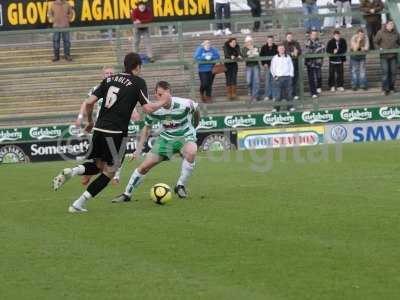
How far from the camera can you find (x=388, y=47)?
107 ft

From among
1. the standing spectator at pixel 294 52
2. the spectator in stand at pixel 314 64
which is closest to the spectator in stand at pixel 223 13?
the standing spectator at pixel 294 52

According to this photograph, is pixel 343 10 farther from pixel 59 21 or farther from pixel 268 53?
pixel 59 21

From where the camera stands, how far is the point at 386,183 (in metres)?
17.2

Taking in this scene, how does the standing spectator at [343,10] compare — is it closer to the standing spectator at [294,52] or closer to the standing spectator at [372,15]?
the standing spectator at [372,15]

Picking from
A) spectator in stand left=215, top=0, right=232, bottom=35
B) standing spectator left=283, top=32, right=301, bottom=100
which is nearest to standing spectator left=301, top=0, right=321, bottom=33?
standing spectator left=283, top=32, right=301, bottom=100

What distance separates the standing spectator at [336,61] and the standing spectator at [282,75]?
66.1 inches

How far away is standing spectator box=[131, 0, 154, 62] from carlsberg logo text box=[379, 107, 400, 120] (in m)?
7.52

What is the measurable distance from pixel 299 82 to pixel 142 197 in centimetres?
1669

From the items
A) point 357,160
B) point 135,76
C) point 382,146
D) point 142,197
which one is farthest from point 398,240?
point 382,146

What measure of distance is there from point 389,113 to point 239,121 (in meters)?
4.36

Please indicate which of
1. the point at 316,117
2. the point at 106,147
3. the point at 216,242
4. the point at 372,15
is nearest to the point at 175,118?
the point at 106,147

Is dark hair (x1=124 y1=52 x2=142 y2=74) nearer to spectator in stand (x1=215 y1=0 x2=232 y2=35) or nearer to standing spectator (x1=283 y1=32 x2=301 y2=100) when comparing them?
standing spectator (x1=283 y1=32 x2=301 y2=100)

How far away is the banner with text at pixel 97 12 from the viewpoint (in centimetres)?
3256

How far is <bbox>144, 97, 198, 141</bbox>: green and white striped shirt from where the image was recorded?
1582cm
